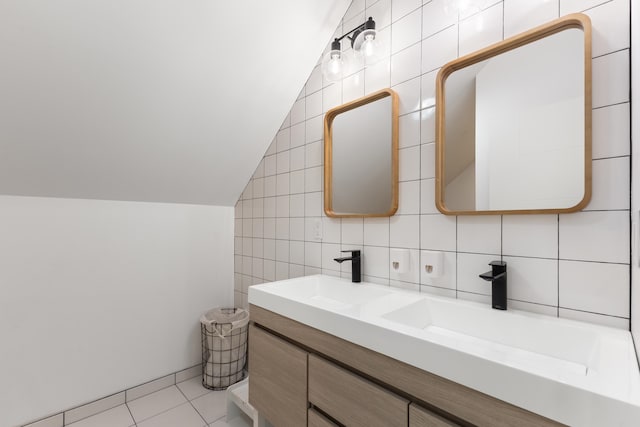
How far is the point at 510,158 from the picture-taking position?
40.6 inches

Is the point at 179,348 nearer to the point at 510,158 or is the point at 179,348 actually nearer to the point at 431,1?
the point at 510,158

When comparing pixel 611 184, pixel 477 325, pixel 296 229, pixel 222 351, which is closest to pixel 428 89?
pixel 611 184

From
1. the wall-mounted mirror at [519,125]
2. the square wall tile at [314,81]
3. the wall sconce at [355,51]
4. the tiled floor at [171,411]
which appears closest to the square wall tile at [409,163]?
the wall-mounted mirror at [519,125]

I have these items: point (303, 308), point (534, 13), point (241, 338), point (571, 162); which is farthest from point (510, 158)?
point (241, 338)

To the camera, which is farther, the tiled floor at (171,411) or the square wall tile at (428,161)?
the tiled floor at (171,411)

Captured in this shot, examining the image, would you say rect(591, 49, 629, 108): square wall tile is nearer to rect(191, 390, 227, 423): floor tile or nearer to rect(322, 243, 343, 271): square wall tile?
rect(322, 243, 343, 271): square wall tile

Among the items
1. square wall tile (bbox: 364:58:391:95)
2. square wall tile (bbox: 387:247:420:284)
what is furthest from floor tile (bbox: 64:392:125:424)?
square wall tile (bbox: 364:58:391:95)

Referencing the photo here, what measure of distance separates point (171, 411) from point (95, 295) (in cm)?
84

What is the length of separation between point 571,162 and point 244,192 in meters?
1.98

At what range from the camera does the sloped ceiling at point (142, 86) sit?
1180 millimetres

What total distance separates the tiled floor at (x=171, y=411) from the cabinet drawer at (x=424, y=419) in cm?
138

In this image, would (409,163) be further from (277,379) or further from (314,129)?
(277,379)

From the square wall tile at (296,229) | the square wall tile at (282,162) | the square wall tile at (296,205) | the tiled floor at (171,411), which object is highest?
the square wall tile at (282,162)

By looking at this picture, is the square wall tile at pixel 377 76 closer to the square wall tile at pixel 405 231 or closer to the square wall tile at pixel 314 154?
the square wall tile at pixel 314 154
